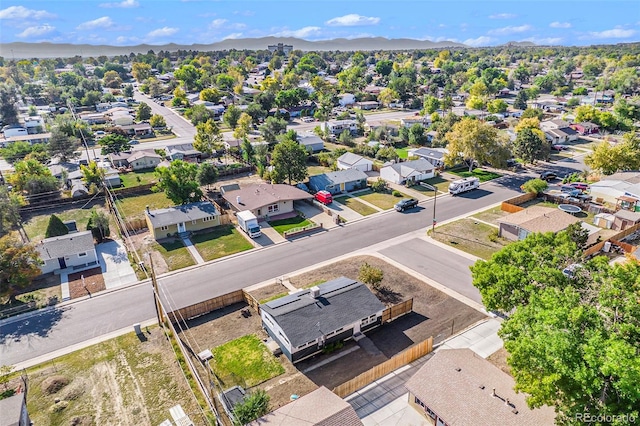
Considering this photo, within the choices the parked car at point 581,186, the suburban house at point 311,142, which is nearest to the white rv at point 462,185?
the parked car at point 581,186

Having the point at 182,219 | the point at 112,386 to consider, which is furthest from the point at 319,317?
the point at 182,219

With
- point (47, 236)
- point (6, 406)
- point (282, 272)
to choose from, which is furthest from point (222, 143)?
point (6, 406)

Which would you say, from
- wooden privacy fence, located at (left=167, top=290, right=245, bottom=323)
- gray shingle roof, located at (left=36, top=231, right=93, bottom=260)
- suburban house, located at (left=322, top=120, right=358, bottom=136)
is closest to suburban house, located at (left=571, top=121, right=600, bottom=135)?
suburban house, located at (left=322, top=120, right=358, bottom=136)

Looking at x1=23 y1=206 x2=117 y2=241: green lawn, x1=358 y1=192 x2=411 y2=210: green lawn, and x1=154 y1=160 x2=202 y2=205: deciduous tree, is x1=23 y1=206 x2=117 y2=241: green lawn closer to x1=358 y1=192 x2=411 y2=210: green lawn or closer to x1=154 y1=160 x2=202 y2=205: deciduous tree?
x1=154 y1=160 x2=202 y2=205: deciduous tree

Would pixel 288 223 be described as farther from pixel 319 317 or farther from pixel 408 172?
pixel 319 317

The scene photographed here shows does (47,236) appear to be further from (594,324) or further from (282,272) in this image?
(594,324)

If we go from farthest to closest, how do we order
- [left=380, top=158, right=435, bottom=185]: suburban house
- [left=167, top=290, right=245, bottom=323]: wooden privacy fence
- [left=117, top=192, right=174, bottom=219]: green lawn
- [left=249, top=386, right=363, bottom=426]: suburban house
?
[left=380, top=158, right=435, bottom=185]: suburban house, [left=117, top=192, right=174, bottom=219]: green lawn, [left=167, top=290, right=245, bottom=323]: wooden privacy fence, [left=249, top=386, right=363, bottom=426]: suburban house
